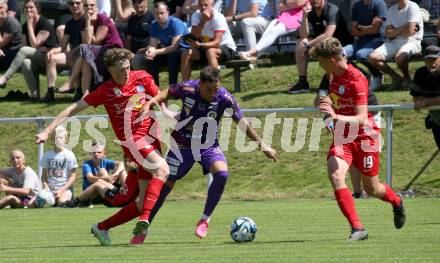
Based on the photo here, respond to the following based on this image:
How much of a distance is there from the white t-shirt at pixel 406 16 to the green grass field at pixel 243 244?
3.81 meters

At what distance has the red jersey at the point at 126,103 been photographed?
11266mm

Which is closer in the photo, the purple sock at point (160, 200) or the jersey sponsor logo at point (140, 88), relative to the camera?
the purple sock at point (160, 200)

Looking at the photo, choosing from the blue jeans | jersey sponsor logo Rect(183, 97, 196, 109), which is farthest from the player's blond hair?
the blue jeans

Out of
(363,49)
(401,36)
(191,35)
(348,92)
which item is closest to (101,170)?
(191,35)

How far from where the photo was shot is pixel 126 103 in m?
11.3

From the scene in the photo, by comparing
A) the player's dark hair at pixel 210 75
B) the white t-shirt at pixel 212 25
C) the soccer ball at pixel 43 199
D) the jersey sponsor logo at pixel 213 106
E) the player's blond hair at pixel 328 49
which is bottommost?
the soccer ball at pixel 43 199

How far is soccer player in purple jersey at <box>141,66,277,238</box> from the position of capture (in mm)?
11297

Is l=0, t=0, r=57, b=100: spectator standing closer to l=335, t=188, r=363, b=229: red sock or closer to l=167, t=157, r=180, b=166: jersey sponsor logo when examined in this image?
l=167, t=157, r=180, b=166: jersey sponsor logo

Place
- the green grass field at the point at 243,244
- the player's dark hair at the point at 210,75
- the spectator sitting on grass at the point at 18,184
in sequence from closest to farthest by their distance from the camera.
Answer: the green grass field at the point at 243,244, the player's dark hair at the point at 210,75, the spectator sitting on grass at the point at 18,184

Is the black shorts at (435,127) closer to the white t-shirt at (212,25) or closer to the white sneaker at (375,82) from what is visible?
the white sneaker at (375,82)

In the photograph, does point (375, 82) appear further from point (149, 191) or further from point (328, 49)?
point (149, 191)

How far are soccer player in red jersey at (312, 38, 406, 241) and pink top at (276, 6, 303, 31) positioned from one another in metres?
9.15

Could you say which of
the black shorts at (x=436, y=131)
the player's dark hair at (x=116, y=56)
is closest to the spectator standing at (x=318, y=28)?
the black shorts at (x=436, y=131)

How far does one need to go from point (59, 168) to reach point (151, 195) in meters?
7.65
